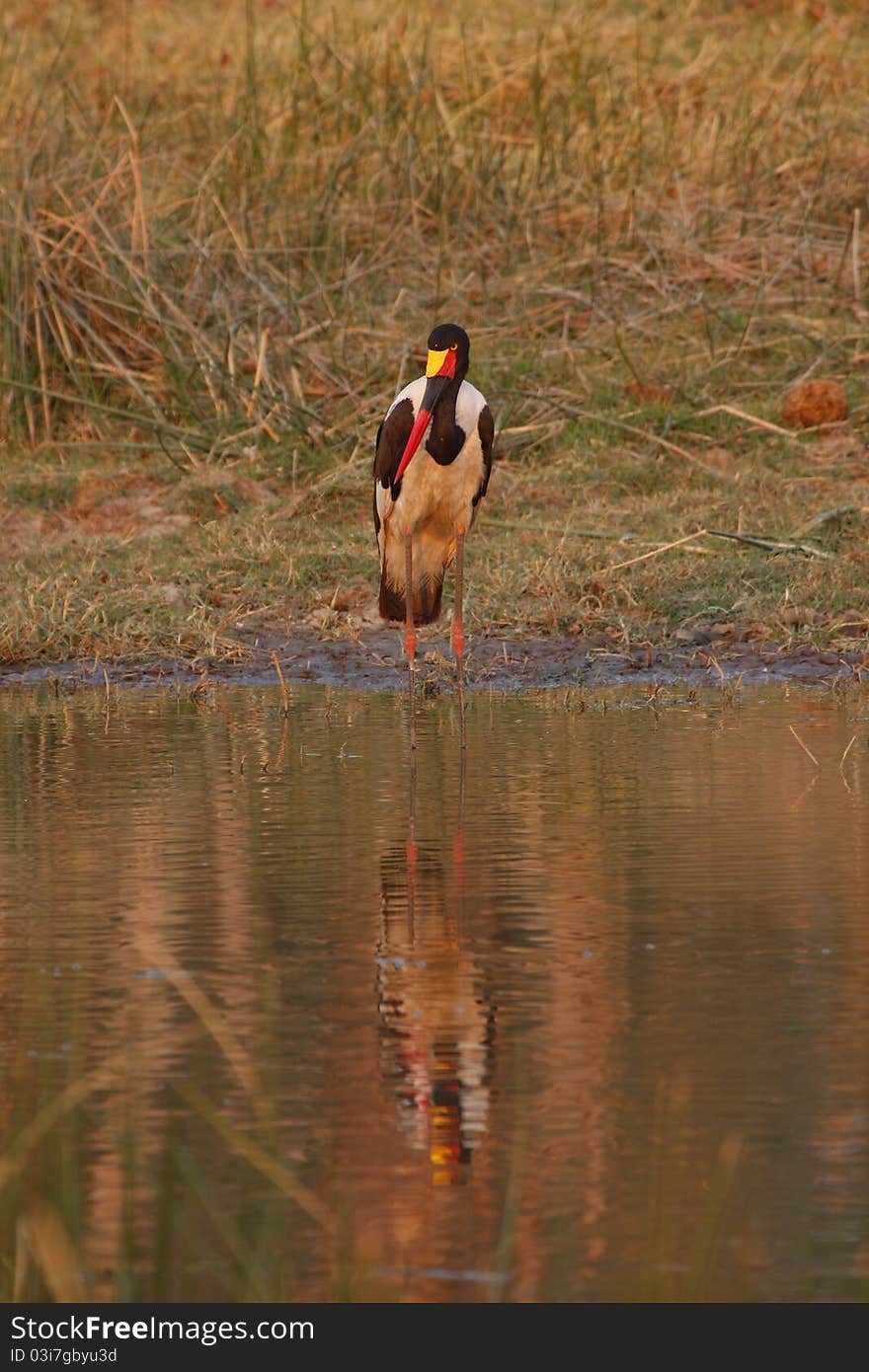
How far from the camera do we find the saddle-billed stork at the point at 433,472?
352 inches

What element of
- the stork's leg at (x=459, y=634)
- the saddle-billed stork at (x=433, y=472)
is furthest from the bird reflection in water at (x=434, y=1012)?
the saddle-billed stork at (x=433, y=472)

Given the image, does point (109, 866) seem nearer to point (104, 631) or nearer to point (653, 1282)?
point (653, 1282)

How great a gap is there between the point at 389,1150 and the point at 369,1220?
1.02 ft

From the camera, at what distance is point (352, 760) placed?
7445 mm

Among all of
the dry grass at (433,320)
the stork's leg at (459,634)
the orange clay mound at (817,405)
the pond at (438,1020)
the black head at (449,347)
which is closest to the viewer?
the pond at (438,1020)

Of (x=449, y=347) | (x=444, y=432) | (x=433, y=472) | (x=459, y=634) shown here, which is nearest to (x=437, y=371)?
(x=449, y=347)

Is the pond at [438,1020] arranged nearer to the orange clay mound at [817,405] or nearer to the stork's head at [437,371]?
the stork's head at [437,371]

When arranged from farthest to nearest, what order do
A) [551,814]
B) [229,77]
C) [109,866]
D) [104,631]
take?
[229,77] → [104,631] → [551,814] → [109,866]

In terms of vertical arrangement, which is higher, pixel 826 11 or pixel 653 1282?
pixel 826 11

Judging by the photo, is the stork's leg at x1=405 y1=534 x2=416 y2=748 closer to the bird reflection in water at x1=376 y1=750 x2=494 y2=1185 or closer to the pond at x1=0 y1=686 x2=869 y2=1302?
the pond at x1=0 y1=686 x2=869 y2=1302

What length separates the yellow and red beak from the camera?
8891 millimetres

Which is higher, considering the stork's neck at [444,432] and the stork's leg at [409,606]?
the stork's neck at [444,432]

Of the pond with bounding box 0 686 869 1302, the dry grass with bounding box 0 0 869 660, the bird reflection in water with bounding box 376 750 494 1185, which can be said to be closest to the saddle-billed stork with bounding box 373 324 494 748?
the dry grass with bounding box 0 0 869 660
